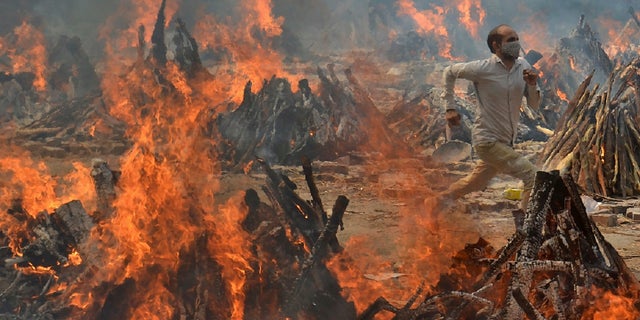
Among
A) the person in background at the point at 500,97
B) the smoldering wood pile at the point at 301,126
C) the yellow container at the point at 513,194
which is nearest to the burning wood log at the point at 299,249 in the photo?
the person in background at the point at 500,97

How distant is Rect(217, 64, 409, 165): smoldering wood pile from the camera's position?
1030 centimetres

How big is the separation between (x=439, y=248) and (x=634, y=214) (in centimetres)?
399

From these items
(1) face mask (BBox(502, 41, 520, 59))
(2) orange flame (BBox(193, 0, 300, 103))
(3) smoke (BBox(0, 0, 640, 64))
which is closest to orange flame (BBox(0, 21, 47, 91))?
(3) smoke (BBox(0, 0, 640, 64))

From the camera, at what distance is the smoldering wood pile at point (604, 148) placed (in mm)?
7840

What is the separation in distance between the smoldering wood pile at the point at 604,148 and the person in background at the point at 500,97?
3.27 meters

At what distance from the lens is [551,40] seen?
19.2 metres

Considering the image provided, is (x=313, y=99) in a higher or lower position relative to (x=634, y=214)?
higher

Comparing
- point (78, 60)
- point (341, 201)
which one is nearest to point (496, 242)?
point (341, 201)

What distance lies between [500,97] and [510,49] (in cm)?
42

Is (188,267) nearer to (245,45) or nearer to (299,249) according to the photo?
(299,249)

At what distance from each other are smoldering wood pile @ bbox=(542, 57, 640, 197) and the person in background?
10.7 feet

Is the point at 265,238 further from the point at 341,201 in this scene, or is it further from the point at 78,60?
→ the point at 78,60

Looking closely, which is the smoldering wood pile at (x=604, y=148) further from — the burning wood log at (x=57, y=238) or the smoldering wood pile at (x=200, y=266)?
the burning wood log at (x=57, y=238)

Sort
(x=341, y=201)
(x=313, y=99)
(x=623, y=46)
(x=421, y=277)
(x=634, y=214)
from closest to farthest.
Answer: (x=341, y=201), (x=421, y=277), (x=634, y=214), (x=313, y=99), (x=623, y=46)
